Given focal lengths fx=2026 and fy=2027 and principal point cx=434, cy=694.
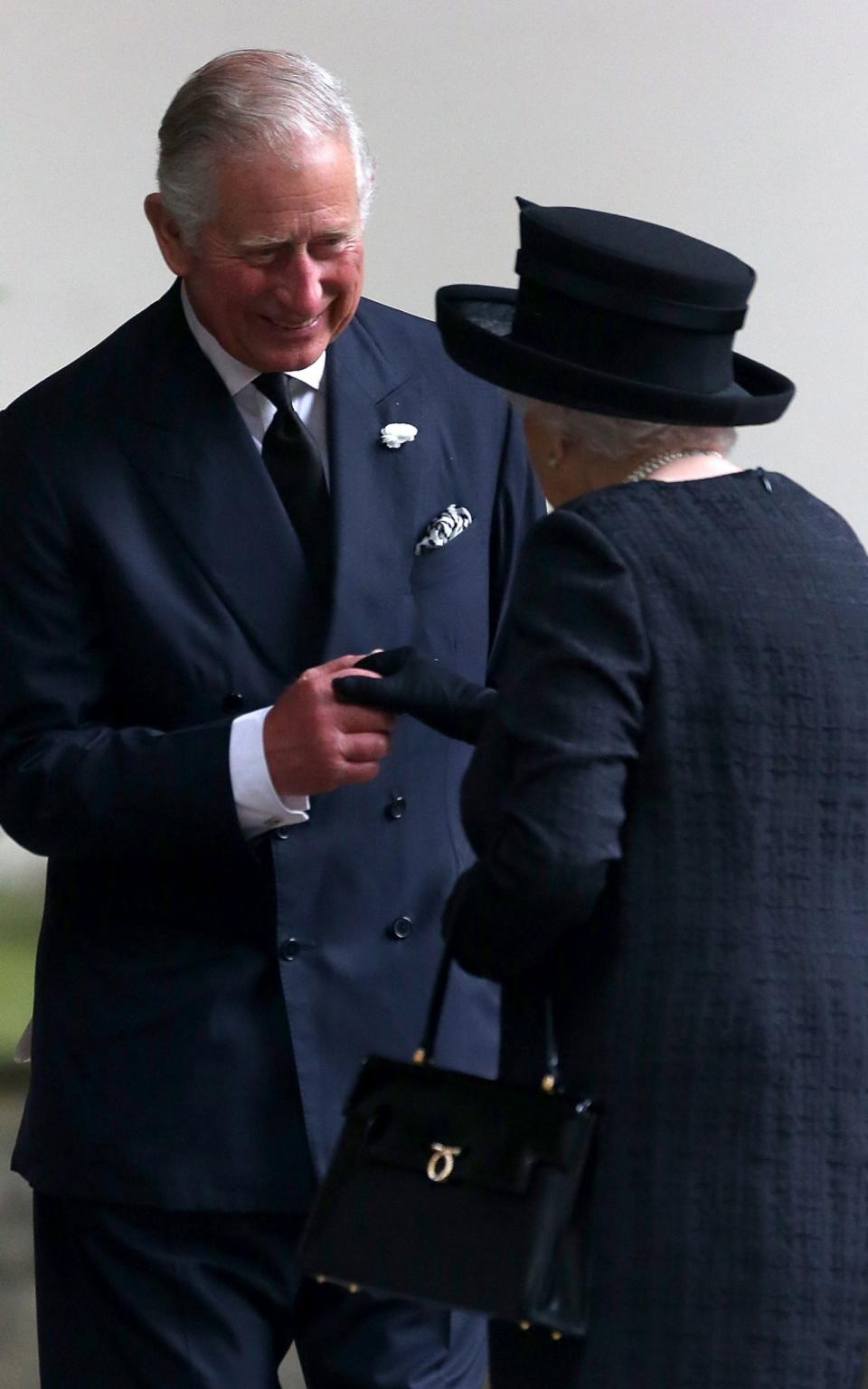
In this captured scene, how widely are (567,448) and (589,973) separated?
0.42 meters

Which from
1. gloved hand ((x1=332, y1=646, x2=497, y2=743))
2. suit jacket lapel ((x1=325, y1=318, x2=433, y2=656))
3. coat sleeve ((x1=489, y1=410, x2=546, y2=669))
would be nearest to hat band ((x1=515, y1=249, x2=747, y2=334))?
gloved hand ((x1=332, y1=646, x2=497, y2=743))

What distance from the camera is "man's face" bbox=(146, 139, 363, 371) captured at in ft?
6.21

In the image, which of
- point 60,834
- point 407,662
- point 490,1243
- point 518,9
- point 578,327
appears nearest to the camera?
point 490,1243

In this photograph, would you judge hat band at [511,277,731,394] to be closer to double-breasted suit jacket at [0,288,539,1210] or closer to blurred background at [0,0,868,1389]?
double-breasted suit jacket at [0,288,539,1210]

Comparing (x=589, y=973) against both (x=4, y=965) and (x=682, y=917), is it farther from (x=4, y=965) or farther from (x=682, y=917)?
(x=4, y=965)

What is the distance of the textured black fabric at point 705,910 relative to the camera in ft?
4.88

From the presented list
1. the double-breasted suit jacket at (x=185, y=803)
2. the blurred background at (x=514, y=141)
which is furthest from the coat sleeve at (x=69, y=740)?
the blurred background at (x=514, y=141)

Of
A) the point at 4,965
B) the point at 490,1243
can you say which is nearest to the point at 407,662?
the point at 490,1243

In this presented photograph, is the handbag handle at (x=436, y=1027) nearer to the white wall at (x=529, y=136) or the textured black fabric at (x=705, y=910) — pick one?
the textured black fabric at (x=705, y=910)

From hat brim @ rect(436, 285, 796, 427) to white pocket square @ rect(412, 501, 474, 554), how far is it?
35 centimetres

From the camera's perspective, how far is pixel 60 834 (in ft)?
6.27

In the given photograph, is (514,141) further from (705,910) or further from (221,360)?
(705,910)

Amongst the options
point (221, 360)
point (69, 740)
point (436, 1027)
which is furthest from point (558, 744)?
point (221, 360)

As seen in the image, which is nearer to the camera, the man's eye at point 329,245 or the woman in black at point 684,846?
the woman in black at point 684,846
